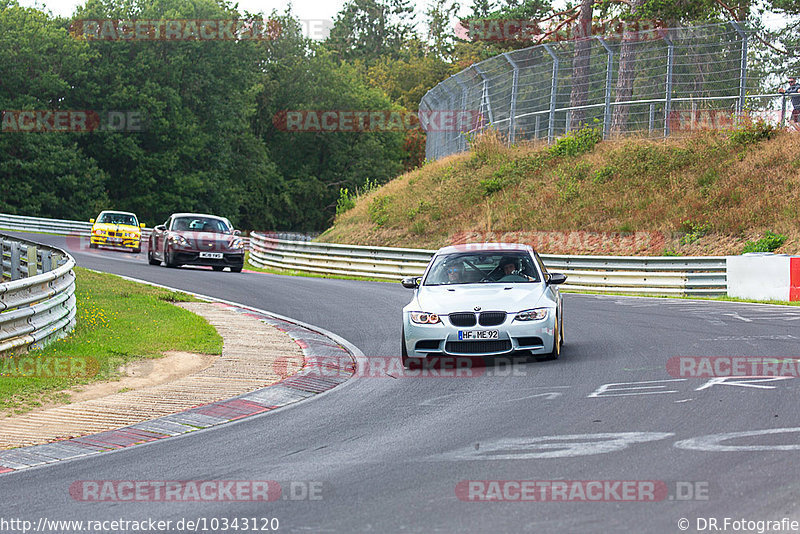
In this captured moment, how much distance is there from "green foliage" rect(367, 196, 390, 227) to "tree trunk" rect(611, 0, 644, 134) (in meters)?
8.60

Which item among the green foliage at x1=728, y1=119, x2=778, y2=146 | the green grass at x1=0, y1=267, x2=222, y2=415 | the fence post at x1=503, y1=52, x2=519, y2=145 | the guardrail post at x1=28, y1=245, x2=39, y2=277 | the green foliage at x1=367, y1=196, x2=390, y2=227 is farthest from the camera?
the green foliage at x1=367, y1=196, x2=390, y2=227

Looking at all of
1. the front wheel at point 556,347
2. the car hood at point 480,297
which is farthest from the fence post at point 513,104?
the front wheel at point 556,347

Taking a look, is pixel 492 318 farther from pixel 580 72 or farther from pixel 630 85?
pixel 580 72

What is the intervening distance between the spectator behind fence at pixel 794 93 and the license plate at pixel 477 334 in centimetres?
1887

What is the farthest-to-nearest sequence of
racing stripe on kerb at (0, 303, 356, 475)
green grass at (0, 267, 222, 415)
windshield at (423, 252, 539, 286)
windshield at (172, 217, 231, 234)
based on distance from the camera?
windshield at (172, 217, 231, 234)
windshield at (423, 252, 539, 286)
green grass at (0, 267, 222, 415)
racing stripe on kerb at (0, 303, 356, 475)

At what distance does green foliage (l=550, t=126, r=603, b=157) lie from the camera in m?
32.9

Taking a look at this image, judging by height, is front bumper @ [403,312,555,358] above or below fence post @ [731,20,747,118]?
below

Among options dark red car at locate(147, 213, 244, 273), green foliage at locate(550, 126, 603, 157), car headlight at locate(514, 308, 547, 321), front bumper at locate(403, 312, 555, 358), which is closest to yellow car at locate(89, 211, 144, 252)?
dark red car at locate(147, 213, 244, 273)

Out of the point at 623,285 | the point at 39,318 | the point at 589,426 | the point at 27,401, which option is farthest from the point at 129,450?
the point at 623,285

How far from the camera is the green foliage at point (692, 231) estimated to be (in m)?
26.5

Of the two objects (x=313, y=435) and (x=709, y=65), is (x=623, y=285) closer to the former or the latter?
(x=709, y=65)

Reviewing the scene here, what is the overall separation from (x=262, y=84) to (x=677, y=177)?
165ft

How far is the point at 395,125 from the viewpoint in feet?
264

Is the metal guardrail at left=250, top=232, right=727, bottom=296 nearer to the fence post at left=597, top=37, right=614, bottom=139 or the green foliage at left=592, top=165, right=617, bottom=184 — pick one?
the green foliage at left=592, top=165, right=617, bottom=184
